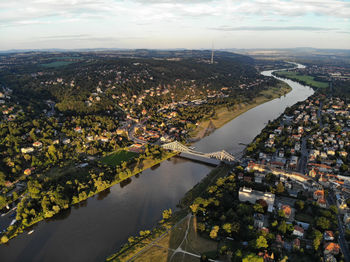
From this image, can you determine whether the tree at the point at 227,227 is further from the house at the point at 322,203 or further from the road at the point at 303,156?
the road at the point at 303,156

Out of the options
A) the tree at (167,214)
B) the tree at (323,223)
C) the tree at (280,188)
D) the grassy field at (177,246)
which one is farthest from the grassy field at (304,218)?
the tree at (167,214)

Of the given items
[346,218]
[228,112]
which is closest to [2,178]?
[346,218]

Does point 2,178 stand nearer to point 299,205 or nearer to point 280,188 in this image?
point 280,188

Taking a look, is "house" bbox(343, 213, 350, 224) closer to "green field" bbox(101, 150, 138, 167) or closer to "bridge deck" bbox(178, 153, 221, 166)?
"bridge deck" bbox(178, 153, 221, 166)

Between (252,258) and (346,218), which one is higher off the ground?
(252,258)

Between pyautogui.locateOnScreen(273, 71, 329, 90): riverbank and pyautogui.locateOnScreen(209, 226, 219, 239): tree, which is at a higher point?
pyautogui.locateOnScreen(273, 71, 329, 90): riverbank

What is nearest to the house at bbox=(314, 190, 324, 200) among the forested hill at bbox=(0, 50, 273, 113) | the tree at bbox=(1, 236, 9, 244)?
the tree at bbox=(1, 236, 9, 244)

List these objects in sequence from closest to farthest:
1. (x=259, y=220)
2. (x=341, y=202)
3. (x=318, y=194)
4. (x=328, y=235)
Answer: (x=328, y=235)
(x=259, y=220)
(x=341, y=202)
(x=318, y=194)
